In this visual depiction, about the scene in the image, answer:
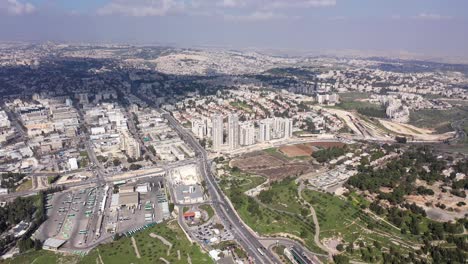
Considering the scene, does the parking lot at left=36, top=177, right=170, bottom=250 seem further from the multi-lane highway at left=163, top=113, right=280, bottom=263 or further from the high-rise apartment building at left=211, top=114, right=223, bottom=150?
the high-rise apartment building at left=211, top=114, right=223, bottom=150

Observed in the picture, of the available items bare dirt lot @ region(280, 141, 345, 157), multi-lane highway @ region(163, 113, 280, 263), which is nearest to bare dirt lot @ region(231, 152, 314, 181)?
bare dirt lot @ region(280, 141, 345, 157)

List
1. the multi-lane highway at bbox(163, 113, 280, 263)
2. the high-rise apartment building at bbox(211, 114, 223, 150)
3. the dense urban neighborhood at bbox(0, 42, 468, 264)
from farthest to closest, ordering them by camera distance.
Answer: the high-rise apartment building at bbox(211, 114, 223, 150) < the dense urban neighborhood at bbox(0, 42, 468, 264) < the multi-lane highway at bbox(163, 113, 280, 263)

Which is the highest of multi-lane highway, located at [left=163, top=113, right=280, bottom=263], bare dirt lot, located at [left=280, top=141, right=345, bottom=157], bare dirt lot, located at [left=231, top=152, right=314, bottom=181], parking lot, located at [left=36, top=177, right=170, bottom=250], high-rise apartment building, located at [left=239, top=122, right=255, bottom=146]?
high-rise apartment building, located at [left=239, top=122, right=255, bottom=146]

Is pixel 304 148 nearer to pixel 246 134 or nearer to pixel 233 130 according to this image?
pixel 246 134

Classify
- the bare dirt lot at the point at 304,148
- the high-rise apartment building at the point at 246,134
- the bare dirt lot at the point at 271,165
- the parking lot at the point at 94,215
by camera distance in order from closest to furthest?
the parking lot at the point at 94,215 → the bare dirt lot at the point at 271,165 → the bare dirt lot at the point at 304,148 → the high-rise apartment building at the point at 246,134

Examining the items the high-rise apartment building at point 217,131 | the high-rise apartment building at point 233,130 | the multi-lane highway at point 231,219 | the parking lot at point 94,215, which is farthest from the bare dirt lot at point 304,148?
the parking lot at point 94,215

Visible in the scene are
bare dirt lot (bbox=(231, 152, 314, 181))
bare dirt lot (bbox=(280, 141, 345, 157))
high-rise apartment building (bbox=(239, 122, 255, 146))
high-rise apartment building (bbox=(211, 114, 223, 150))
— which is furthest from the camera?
high-rise apartment building (bbox=(239, 122, 255, 146))

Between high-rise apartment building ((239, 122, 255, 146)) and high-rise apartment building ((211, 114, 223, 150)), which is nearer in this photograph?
high-rise apartment building ((211, 114, 223, 150))

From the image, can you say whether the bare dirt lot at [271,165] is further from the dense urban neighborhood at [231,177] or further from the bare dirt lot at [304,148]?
the bare dirt lot at [304,148]

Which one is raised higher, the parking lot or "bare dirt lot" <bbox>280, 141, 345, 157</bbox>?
"bare dirt lot" <bbox>280, 141, 345, 157</bbox>
